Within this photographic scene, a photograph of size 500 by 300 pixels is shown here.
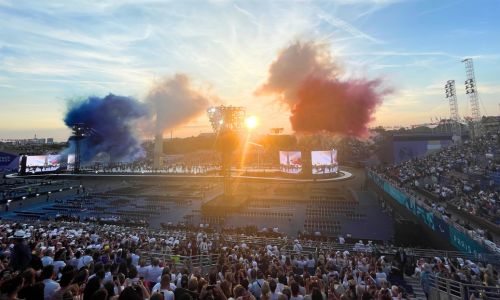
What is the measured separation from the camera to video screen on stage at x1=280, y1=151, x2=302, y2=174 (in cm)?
4394

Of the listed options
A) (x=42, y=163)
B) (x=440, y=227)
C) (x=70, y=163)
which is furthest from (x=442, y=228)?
(x=70, y=163)

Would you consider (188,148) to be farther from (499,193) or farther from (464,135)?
(499,193)

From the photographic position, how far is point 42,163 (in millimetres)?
56656

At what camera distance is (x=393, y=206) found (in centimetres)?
2847

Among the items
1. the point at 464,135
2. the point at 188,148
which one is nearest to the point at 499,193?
the point at 464,135

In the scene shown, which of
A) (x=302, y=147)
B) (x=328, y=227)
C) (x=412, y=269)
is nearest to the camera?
(x=412, y=269)

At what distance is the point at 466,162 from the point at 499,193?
417 inches

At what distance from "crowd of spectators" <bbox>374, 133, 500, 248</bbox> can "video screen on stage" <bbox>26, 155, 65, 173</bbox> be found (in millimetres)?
60853

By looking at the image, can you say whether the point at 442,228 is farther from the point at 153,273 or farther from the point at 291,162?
the point at 291,162

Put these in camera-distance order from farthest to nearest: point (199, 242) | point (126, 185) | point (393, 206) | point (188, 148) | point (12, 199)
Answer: point (188, 148), point (126, 185), point (12, 199), point (393, 206), point (199, 242)

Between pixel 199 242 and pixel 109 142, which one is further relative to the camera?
pixel 109 142

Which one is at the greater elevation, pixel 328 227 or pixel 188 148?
pixel 188 148

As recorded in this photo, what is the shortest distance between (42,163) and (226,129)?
42.7 metres

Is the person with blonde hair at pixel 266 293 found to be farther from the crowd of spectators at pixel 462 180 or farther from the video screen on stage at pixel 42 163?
the video screen on stage at pixel 42 163
